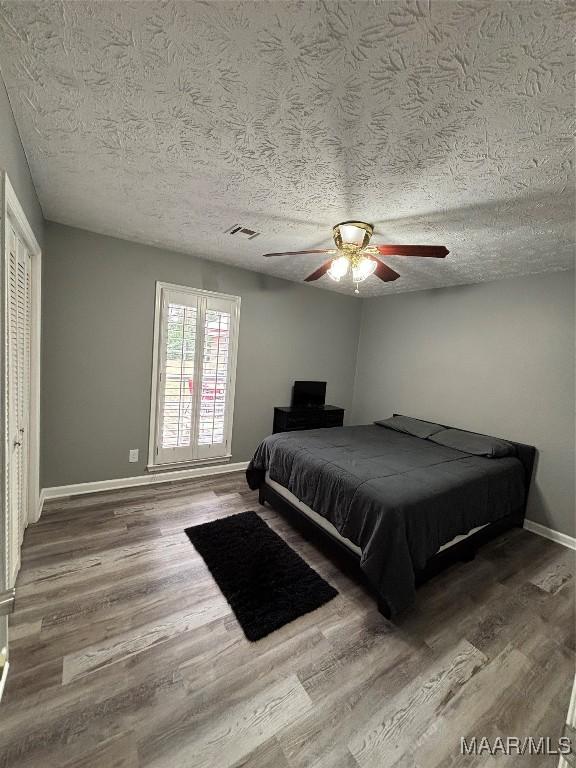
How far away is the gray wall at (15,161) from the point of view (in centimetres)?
125

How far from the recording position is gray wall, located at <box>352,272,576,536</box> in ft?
9.61

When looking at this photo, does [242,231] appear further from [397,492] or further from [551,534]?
[551,534]

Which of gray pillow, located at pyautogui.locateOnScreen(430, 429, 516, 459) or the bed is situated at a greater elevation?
gray pillow, located at pyautogui.locateOnScreen(430, 429, 516, 459)

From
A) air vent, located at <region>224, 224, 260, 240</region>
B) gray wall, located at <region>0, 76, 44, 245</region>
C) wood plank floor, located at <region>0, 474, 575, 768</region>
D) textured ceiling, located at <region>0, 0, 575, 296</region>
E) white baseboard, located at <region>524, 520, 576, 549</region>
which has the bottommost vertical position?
wood plank floor, located at <region>0, 474, 575, 768</region>

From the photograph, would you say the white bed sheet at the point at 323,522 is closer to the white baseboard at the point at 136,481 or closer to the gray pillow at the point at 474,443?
the gray pillow at the point at 474,443

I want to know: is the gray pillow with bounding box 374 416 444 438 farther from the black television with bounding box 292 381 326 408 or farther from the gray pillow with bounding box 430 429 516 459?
the black television with bounding box 292 381 326 408

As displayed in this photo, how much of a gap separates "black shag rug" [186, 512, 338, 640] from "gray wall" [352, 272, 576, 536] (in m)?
2.48

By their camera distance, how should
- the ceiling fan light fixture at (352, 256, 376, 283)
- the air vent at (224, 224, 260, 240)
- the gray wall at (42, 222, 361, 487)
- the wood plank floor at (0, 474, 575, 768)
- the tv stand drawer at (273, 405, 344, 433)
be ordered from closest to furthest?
the wood plank floor at (0, 474, 575, 768) < the ceiling fan light fixture at (352, 256, 376, 283) < the air vent at (224, 224, 260, 240) < the gray wall at (42, 222, 361, 487) < the tv stand drawer at (273, 405, 344, 433)

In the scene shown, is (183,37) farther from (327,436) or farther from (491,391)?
(491,391)

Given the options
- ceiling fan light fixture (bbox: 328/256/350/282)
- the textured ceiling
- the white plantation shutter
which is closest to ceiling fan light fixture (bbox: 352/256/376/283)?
ceiling fan light fixture (bbox: 328/256/350/282)

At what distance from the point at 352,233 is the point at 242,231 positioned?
95 centimetres

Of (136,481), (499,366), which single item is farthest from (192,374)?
(499,366)

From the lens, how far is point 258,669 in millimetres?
1553

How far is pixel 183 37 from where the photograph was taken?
987 mm
